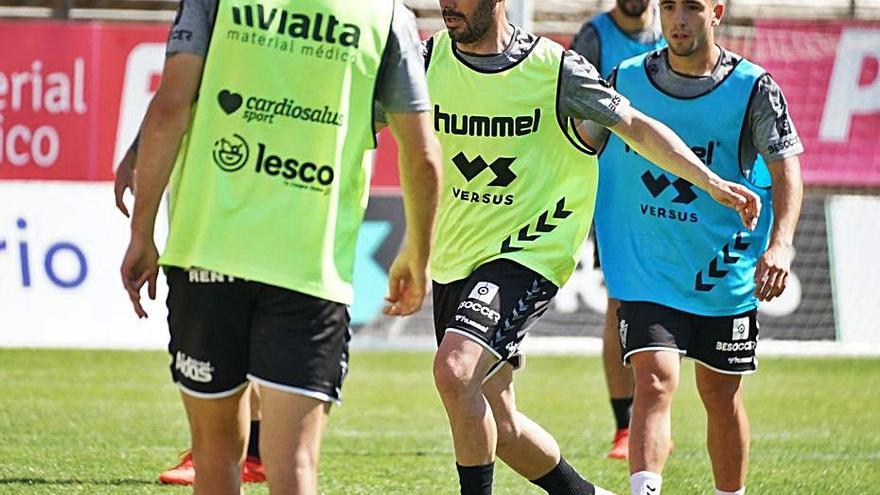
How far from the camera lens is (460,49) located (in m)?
6.49

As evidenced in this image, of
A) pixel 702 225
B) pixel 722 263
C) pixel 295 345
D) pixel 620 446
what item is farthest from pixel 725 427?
pixel 295 345

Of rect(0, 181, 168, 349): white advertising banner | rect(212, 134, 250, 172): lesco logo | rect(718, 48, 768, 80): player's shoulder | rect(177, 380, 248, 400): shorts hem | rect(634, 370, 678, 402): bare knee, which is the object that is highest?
rect(212, 134, 250, 172): lesco logo

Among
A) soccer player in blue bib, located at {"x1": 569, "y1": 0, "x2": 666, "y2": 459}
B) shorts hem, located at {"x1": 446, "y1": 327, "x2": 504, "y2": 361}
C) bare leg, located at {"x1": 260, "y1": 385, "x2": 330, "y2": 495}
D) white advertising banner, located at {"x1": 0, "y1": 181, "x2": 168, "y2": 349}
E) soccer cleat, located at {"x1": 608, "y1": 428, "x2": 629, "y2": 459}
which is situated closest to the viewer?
bare leg, located at {"x1": 260, "y1": 385, "x2": 330, "y2": 495}

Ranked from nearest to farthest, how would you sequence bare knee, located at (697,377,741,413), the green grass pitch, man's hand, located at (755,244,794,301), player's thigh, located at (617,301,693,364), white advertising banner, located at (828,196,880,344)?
man's hand, located at (755,244,794,301) < player's thigh, located at (617,301,693,364) < bare knee, located at (697,377,741,413) < the green grass pitch < white advertising banner, located at (828,196,880,344)

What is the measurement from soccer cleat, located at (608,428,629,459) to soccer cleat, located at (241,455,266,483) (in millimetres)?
2149

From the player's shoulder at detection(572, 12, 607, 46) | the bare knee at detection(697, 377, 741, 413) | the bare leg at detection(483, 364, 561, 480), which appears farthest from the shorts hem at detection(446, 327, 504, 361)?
the player's shoulder at detection(572, 12, 607, 46)

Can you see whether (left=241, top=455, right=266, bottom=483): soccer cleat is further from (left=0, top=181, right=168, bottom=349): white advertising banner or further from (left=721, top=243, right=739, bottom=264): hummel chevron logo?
(left=0, top=181, right=168, bottom=349): white advertising banner

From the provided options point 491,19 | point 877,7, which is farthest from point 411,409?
point 877,7

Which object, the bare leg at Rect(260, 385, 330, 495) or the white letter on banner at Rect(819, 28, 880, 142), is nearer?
the bare leg at Rect(260, 385, 330, 495)

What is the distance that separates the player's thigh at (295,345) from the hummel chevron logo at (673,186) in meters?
2.57

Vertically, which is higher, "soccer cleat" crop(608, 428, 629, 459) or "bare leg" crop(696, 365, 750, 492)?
"bare leg" crop(696, 365, 750, 492)

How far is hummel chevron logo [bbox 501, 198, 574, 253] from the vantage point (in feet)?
20.6

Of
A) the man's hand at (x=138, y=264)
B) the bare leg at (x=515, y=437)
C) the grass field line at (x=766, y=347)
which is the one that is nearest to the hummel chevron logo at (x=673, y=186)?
the bare leg at (x=515, y=437)

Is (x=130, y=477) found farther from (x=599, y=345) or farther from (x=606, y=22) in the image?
(x=599, y=345)
